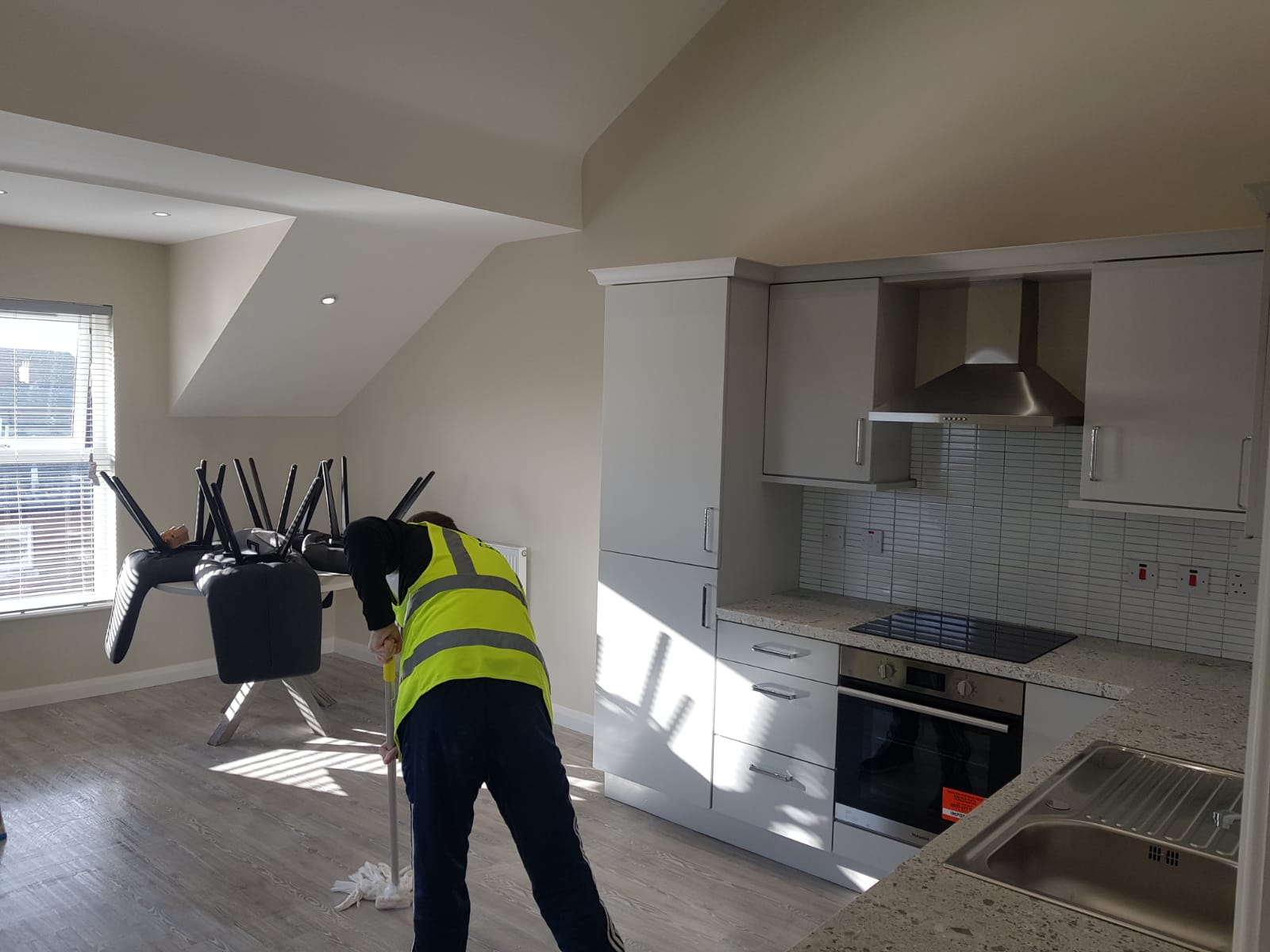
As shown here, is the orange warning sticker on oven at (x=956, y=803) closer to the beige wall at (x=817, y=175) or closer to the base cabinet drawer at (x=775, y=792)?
the base cabinet drawer at (x=775, y=792)

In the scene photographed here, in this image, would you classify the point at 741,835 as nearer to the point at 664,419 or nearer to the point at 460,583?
the point at 664,419

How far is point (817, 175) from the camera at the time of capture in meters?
3.96

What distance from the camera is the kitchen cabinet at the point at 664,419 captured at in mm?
3645

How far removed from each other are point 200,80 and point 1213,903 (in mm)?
3513

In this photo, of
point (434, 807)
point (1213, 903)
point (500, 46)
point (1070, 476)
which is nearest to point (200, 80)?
point (500, 46)

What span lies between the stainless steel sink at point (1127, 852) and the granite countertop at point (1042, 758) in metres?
0.05

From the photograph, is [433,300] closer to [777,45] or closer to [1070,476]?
[777,45]

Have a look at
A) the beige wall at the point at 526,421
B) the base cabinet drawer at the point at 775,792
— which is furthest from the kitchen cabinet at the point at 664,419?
the beige wall at the point at 526,421

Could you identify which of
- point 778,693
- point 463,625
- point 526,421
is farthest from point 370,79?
point 778,693

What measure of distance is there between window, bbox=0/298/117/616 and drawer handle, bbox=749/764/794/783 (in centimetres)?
379

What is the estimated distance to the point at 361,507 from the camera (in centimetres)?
615

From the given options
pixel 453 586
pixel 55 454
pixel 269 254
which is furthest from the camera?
pixel 55 454

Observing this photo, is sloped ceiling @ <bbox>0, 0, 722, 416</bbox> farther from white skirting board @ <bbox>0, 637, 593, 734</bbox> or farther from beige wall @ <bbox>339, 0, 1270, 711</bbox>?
white skirting board @ <bbox>0, 637, 593, 734</bbox>

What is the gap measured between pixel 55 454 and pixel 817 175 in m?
4.10
